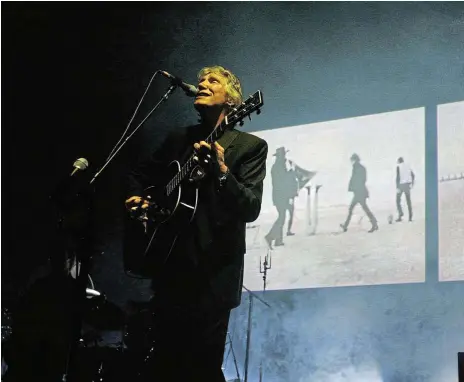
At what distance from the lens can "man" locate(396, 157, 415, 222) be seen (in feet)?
9.64

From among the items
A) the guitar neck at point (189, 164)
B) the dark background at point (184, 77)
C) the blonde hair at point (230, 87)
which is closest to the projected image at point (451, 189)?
the dark background at point (184, 77)

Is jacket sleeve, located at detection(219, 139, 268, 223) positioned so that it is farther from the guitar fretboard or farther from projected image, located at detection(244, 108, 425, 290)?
projected image, located at detection(244, 108, 425, 290)

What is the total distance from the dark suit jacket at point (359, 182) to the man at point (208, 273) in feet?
2.26

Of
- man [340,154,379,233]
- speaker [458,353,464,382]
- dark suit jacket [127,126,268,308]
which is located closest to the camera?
speaker [458,353,464,382]

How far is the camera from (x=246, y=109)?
2.42m

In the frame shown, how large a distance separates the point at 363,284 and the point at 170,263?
2.99 ft

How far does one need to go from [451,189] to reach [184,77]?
149cm

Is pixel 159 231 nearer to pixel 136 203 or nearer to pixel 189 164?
pixel 136 203

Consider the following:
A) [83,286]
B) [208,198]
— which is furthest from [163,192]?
[83,286]

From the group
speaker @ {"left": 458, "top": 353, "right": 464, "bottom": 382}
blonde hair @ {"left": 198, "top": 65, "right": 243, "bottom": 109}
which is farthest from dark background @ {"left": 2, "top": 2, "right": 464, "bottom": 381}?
blonde hair @ {"left": 198, "top": 65, "right": 243, "bottom": 109}

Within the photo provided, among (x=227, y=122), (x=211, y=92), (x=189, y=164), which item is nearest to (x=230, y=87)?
(x=211, y=92)

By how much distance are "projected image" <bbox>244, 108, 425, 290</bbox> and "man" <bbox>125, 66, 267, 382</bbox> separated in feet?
2.18

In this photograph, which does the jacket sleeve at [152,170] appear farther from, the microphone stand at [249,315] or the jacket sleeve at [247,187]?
the microphone stand at [249,315]

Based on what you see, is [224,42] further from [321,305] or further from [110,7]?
[321,305]
